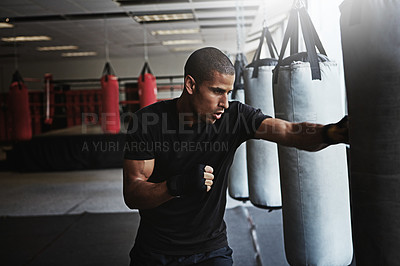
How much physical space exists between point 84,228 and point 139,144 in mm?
2746

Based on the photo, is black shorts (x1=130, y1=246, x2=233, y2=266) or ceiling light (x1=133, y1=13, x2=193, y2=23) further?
ceiling light (x1=133, y1=13, x2=193, y2=23)

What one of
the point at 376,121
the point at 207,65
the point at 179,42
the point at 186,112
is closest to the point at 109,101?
the point at 186,112

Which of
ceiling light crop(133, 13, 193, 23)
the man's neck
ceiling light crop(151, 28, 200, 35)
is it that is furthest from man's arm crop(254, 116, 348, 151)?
ceiling light crop(151, 28, 200, 35)

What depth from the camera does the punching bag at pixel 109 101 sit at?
6.37 m

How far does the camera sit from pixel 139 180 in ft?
4.83

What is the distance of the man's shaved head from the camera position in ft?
4.90

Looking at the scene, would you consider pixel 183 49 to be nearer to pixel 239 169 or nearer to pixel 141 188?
pixel 239 169

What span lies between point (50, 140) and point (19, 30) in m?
2.83

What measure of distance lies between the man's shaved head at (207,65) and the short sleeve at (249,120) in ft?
0.69

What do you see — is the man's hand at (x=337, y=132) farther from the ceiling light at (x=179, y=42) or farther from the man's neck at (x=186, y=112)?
the ceiling light at (x=179, y=42)

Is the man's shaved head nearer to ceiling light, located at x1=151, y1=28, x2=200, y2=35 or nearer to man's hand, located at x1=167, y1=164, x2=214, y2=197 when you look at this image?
man's hand, located at x1=167, y1=164, x2=214, y2=197

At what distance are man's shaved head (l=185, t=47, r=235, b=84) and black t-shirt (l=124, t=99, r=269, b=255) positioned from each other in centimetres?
21

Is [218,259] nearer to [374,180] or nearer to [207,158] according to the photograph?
[207,158]

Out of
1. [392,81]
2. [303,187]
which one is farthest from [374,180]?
[303,187]
